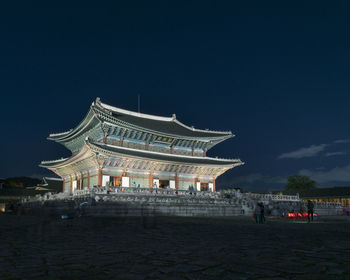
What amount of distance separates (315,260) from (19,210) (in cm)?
4041

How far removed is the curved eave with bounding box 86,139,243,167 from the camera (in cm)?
3547

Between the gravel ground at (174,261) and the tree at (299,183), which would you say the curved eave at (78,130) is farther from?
the tree at (299,183)

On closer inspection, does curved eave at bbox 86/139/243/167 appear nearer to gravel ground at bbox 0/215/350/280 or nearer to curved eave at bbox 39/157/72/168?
curved eave at bbox 39/157/72/168

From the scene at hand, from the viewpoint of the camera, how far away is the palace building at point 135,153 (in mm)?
38469

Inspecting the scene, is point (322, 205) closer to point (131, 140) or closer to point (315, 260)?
point (131, 140)

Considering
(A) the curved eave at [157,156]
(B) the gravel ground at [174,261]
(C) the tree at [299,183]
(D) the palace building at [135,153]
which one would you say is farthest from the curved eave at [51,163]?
(C) the tree at [299,183]

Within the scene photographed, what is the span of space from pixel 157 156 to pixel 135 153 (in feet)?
12.1

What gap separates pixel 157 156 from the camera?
139ft

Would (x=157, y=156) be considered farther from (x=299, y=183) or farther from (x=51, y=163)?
(x=299, y=183)

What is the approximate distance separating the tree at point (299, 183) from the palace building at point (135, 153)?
125 ft

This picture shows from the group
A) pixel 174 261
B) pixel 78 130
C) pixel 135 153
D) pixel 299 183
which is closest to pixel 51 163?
pixel 78 130

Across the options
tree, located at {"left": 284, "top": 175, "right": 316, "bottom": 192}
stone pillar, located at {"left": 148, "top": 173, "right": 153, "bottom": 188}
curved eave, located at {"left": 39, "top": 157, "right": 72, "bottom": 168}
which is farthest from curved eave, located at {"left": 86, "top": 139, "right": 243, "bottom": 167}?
tree, located at {"left": 284, "top": 175, "right": 316, "bottom": 192}

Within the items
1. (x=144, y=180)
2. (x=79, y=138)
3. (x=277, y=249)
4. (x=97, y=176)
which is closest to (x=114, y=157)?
(x=97, y=176)

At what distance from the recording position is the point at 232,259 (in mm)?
6277
